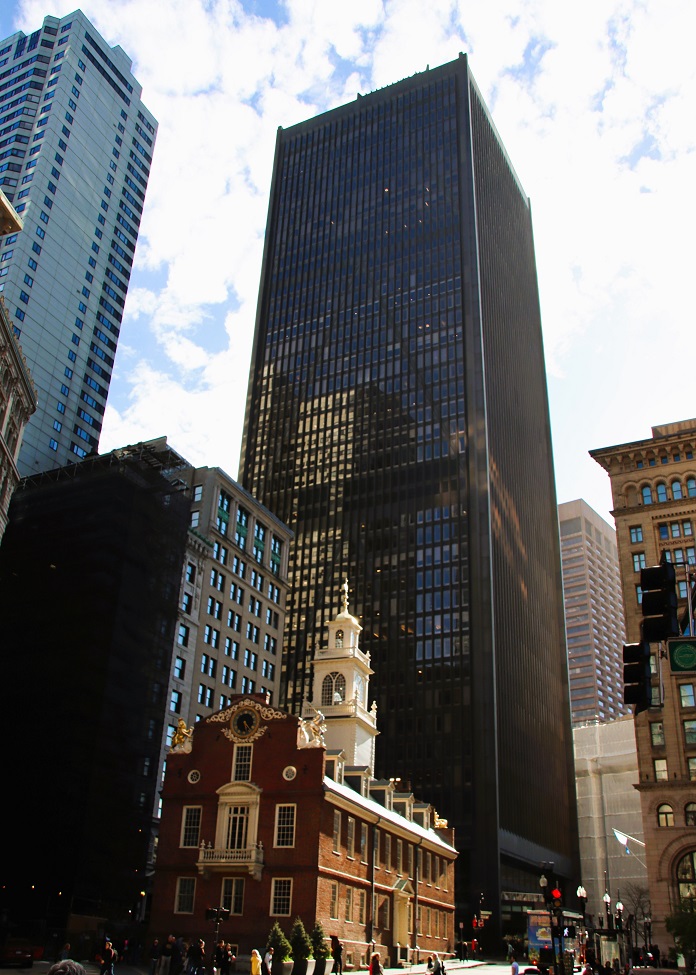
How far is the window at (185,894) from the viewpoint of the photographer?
4978cm

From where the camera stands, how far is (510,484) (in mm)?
155750

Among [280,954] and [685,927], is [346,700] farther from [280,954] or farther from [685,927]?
[685,927]

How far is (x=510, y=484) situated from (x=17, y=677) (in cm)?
10197

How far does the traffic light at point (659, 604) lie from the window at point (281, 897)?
38.6 meters

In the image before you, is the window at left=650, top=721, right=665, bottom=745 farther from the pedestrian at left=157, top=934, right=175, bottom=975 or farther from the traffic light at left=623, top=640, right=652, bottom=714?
the traffic light at left=623, top=640, right=652, bottom=714

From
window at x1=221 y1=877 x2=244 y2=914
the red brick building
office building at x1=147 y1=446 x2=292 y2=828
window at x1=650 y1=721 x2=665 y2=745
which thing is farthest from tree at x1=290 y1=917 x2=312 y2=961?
window at x1=650 y1=721 x2=665 y2=745

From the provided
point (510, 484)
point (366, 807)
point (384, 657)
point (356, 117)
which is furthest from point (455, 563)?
point (356, 117)

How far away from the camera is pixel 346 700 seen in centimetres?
6875

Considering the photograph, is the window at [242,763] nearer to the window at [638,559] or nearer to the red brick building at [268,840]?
the red brick building at [268,840]

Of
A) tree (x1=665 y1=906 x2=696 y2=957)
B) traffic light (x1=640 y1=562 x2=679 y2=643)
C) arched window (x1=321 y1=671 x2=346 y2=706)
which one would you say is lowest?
tree (x1=665 y1=906 x2=696 y2=957)

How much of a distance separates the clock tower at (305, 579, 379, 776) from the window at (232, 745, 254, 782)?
15578mm

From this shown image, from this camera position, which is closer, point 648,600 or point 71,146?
point 648,600

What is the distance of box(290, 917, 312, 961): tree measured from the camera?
42531mm

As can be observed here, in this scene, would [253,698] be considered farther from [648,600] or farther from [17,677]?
[648,600]
